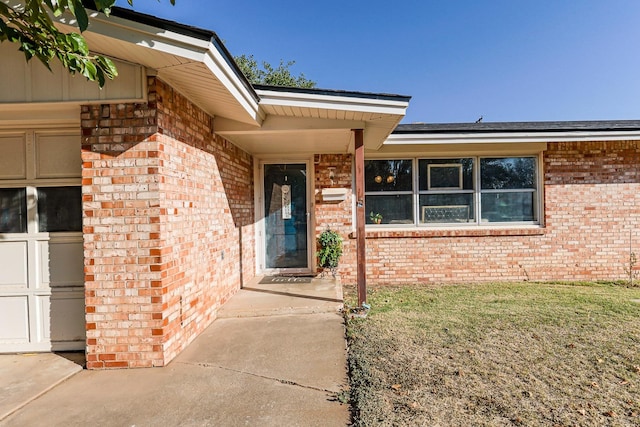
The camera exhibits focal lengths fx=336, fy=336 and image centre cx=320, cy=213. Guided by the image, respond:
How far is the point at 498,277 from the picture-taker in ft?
22.2

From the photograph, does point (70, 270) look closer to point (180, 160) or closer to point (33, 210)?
point (33, 210)

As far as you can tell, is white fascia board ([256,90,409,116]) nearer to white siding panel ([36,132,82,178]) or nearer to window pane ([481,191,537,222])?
white siding panel ([36,132,82,178])

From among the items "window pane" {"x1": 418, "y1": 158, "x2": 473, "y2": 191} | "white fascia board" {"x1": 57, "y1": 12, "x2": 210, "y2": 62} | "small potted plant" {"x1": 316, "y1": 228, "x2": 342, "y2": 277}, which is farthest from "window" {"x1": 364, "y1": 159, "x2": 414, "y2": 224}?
"white fascia board" {"x1": 57, "y1": 12, "x2": 210, "y2": 62}

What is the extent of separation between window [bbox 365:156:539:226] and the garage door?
500cm

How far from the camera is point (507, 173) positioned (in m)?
6.90

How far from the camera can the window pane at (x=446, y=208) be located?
6922mm

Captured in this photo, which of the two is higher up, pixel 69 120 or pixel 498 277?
pixel 69 120

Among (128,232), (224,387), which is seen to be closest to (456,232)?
(224,387)

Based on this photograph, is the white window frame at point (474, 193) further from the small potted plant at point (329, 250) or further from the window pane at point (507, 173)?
the small potted plant at point (329, 250)

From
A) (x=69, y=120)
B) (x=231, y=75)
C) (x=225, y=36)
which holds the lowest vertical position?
(x=69, y=120)

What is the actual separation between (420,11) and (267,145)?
8.04m

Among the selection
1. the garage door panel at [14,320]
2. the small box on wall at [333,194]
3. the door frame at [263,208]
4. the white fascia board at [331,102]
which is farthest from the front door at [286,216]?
the garage door panel at [14,320]

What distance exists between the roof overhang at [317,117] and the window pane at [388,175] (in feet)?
3.86

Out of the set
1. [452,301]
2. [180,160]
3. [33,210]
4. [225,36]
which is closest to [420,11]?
[452,301]
